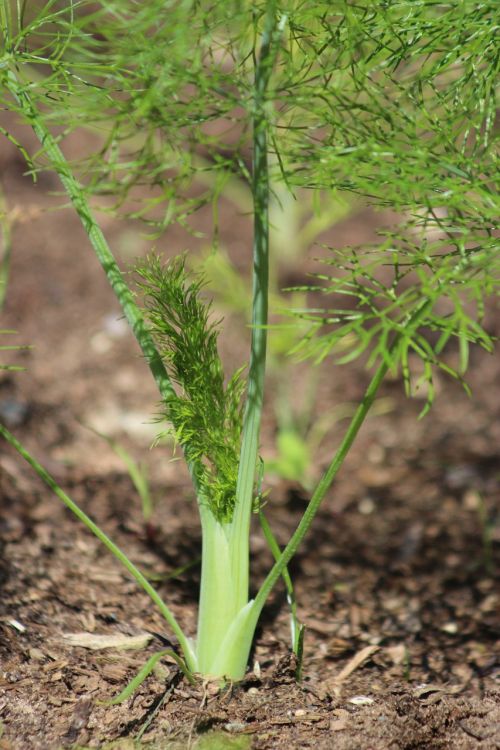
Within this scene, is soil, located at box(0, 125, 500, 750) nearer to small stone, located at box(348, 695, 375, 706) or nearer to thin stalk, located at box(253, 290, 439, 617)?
small stone, located at box(348, 695, 375, 706)

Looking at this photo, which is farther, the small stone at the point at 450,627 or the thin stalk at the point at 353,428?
the small stone at the point at 450,627

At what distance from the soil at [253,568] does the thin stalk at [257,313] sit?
0.48ft

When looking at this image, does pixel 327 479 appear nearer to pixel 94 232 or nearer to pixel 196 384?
pixel 196 384

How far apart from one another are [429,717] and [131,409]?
118cm

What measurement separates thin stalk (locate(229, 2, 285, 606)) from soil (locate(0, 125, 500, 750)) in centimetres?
15

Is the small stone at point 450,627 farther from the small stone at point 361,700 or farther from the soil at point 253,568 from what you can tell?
the small stone at point 361,700

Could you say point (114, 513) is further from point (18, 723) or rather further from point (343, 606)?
point (18, 723)

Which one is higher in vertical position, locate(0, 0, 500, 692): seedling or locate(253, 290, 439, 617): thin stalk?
locate(0, 0, 500, 692): seedling

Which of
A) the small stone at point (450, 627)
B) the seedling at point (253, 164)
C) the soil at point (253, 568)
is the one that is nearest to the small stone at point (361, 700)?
the soil at point (253, 568)

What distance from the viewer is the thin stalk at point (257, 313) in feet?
2.52

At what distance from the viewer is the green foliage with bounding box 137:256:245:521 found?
92cm

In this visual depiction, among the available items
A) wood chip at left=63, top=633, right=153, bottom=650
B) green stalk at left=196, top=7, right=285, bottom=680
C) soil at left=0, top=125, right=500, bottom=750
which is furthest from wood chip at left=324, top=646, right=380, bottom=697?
wood chip at left=63, top=633, right=153, bottom=650

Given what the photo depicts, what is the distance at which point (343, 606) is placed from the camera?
1.27 m

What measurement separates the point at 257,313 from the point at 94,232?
22 centimetres
